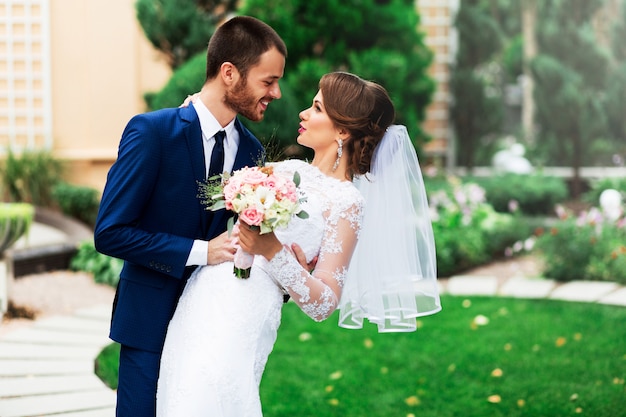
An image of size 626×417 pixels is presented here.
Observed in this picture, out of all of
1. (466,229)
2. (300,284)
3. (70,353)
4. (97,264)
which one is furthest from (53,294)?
(300,284)

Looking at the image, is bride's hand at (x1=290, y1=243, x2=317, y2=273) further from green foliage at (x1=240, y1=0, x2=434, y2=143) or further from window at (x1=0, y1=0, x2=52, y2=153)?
window at (x1=0, y1=0, x2=52, y2=153)

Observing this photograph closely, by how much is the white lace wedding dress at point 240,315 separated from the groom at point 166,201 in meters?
0.08

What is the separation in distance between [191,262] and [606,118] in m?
10.1

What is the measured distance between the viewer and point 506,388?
192 inches

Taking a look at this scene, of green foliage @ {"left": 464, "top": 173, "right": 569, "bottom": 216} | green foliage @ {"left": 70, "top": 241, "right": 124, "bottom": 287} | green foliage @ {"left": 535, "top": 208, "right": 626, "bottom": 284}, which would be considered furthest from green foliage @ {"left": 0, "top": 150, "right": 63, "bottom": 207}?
green foliage @ {"left": 535, "top": 208, "right": 626, "bottom": 284}

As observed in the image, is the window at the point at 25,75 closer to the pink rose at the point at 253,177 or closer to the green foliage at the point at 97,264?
the green foliage at the point at 97,264

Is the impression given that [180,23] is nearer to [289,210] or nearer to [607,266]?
[607,266]

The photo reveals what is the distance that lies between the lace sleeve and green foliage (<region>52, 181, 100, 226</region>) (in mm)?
6994

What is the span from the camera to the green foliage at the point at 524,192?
10242 millimetres

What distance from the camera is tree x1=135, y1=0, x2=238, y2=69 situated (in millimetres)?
9352

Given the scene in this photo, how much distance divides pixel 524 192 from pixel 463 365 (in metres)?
5.43

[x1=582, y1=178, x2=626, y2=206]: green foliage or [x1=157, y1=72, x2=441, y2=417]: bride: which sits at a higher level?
[x1=157, y1=72, x2=441, y2=417]: bride

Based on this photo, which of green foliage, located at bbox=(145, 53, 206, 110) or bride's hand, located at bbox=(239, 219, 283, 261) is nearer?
bride's hand, located at bbox=(239, 219, 283, 261)

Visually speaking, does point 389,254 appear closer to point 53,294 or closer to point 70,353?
point 70,353
